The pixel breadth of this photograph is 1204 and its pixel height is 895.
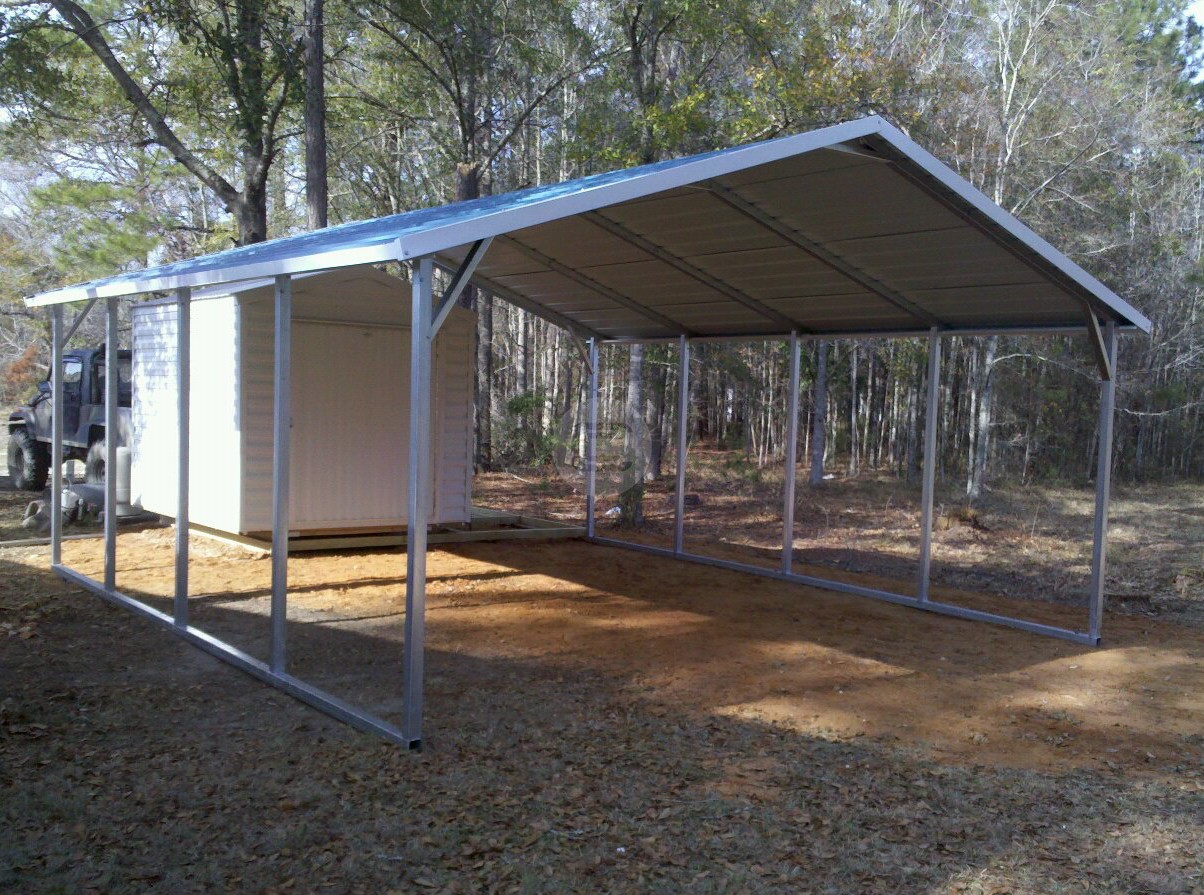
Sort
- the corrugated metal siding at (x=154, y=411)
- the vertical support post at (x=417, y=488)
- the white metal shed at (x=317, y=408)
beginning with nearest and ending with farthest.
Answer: the vertical support post at (x=417, y=488) < the white metal shed at (x=317, y=408) < the corrugated metal siding at (x=154, y=411)

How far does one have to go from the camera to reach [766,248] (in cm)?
677

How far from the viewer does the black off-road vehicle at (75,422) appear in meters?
11.0

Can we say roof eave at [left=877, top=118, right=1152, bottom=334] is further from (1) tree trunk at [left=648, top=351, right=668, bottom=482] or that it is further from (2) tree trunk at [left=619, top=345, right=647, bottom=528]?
(1) tree trunk at [left=648, top=351, right=668, bottom=482]

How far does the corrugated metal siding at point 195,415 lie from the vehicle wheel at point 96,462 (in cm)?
93

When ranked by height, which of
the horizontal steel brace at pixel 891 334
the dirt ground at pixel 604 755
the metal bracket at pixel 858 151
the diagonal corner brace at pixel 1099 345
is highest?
the metal bracket at pixel 858 151

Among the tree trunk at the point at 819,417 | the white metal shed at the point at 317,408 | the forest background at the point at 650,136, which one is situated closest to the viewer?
the white metal shed at the point at 317,408

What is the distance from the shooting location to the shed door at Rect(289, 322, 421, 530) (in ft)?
28.2

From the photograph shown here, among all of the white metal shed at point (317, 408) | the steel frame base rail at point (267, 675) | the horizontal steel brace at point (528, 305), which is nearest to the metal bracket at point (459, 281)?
the steel frame base rail at point (267, 675)

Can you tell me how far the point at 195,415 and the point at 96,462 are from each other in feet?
9.56

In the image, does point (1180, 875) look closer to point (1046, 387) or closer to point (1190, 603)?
point (1190, 603)

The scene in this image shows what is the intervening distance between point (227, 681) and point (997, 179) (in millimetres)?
13397

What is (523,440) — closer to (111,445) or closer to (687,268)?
(687,268)

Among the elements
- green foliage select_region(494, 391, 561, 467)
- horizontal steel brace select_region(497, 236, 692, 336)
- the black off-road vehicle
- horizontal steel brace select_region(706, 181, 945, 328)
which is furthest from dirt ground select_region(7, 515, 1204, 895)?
green foliage select_region(494, 391, 561, 467)

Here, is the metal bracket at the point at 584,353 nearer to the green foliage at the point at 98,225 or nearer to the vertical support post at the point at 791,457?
the vertical support post at the point at 791,457
